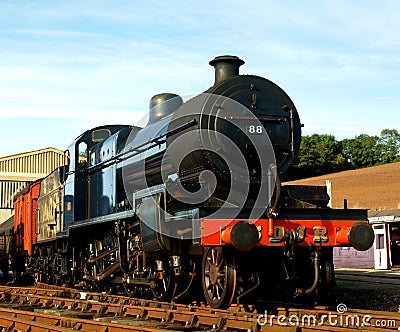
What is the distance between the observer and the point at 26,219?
2225 centimetres

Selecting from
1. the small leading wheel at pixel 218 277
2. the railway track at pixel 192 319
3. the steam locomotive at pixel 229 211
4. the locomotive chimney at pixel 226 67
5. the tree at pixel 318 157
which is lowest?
the railway track at pixel 192 319

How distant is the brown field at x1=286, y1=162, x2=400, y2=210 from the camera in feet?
126

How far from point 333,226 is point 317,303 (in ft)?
5.65

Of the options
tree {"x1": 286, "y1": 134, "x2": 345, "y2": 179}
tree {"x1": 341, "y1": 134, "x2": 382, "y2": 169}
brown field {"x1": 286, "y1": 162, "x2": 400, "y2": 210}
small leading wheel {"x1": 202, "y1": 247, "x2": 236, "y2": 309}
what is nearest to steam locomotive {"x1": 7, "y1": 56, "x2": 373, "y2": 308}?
small leading wheel {"x1": 202, "y1": 247, "x2": 236, "y2": 309}

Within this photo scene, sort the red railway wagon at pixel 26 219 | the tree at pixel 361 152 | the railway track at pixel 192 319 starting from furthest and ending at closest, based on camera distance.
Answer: the tree at pixel 361 152 < the red railway wagon at pixel 26 219 < the railway track at pixel 192 319

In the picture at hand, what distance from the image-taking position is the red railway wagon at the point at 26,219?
68.8ft

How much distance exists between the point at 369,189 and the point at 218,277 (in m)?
33.0

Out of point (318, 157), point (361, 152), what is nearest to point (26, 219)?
point (318, 157)

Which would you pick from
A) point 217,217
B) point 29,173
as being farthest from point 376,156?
point 217,217

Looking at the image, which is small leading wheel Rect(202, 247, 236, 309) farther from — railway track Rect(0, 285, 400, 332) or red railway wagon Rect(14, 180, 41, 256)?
red railway wagon Rect(14, 180, 41, 256)

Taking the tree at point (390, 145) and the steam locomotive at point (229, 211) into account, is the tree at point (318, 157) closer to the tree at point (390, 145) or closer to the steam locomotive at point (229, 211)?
the tree at point (390, 145)

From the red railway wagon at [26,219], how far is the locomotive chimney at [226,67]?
11774 millimetres

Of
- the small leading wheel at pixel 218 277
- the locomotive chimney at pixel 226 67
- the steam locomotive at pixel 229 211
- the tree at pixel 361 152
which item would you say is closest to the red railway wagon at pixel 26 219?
the steam locomotive at pixel 229 211

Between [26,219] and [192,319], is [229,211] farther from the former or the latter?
[26,219]
